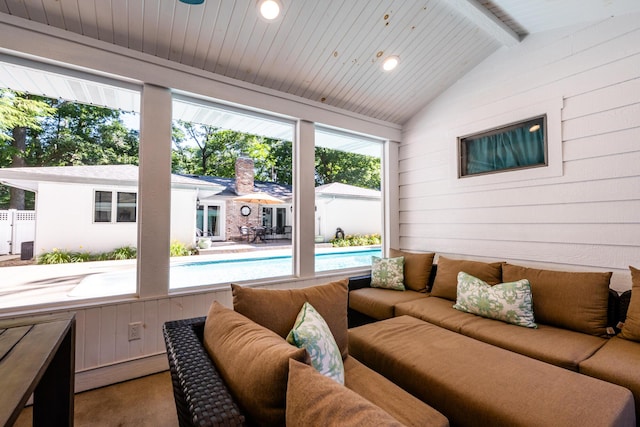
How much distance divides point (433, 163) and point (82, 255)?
3.80 metres

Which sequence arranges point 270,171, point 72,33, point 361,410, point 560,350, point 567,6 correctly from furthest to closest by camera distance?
point 270,171, point 567,6, point 72,33, point 560,350, point 361,410

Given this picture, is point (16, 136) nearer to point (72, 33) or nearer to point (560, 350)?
point (72, 33)

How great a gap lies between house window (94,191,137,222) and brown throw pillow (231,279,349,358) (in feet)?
5.22

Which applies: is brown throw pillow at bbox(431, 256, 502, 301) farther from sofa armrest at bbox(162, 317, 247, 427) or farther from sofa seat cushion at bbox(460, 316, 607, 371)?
sofa armrest at bbox(162, 317, 247, 427)

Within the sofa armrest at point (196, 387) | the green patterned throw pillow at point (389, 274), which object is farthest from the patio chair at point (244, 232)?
the sofa armrest at point (196, 387)

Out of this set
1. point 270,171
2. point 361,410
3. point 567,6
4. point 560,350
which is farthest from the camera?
point 270,171

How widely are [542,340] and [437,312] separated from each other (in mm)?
742

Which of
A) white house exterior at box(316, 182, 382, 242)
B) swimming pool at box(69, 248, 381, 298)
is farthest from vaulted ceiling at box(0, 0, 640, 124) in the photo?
swimming pool at box(69, 248, 381, 298)

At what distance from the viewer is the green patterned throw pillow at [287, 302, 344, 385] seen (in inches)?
47.7

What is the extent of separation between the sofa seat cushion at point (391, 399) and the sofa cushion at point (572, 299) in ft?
5.30

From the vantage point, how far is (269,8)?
221 centimetres

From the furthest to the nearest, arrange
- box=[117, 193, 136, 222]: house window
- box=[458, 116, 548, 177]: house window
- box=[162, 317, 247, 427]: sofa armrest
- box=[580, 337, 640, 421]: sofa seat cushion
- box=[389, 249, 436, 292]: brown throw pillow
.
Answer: box=[389, 249, 436, 292]: brown throw pillow
box=[458, 116, 548, 177]: house window
box=[117, 193, 136, 222]: house window
box=[580, 337, 640, 421]: sofa seat cushion
box=[162, 317, 247, 427]: sofa armrest

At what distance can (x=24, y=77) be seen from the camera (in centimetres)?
221

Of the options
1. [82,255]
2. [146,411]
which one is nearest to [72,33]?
[82,255]
